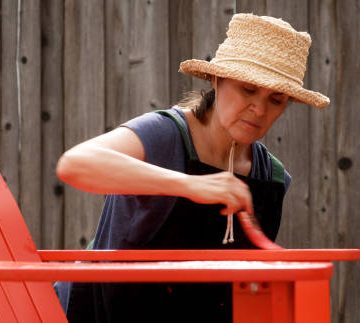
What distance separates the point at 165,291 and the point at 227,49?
610 mm

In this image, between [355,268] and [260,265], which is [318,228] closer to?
[355,268]

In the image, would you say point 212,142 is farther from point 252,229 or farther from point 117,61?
point 117,61

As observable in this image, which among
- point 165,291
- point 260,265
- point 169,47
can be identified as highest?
point 169,47

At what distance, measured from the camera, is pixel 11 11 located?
3604 millimetres

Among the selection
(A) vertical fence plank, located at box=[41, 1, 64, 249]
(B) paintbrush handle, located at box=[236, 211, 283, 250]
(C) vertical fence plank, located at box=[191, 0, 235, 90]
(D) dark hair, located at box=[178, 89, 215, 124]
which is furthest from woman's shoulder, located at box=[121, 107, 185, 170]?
(A) vertical fence plank, located at box=[41, 1, 64, 249]

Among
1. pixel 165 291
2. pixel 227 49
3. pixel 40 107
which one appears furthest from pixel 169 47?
pixel 165 291

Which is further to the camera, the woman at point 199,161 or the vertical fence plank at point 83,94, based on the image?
the vertical fence plank at point 83,94

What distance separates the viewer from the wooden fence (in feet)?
11.2

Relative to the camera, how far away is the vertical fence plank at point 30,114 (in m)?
3.57

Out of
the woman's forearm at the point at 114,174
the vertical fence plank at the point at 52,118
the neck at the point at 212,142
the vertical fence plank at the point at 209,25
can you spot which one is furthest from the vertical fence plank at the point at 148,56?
the woman's forearm at the point at 114,174

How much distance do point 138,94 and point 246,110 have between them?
4.52 ft

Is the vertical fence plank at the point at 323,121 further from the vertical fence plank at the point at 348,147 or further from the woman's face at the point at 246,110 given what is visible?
the woman's face at the point at 246,110

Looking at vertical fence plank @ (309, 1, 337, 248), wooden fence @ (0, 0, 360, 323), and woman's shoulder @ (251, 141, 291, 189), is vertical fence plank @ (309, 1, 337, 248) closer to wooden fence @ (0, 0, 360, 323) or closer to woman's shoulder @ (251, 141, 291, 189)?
wooden fence @ (0, 0, 360, 323)

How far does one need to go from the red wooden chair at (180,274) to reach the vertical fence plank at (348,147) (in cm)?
149
